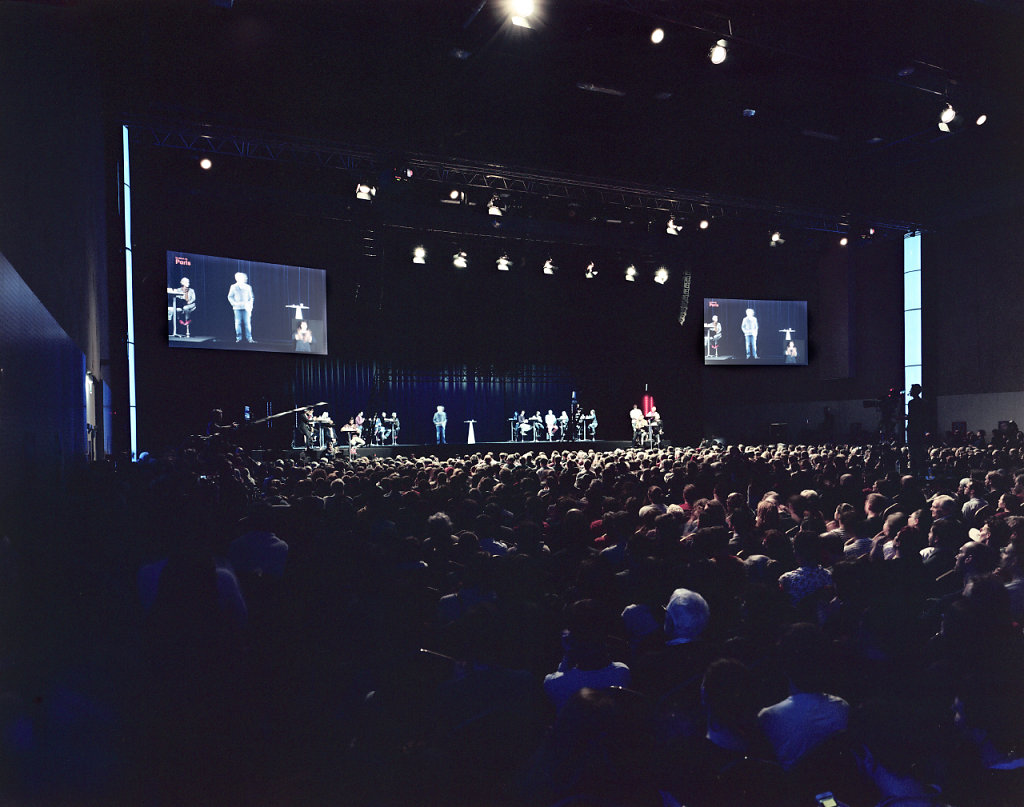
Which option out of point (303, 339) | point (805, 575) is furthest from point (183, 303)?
point (805, 575)

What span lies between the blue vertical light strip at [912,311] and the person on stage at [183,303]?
18.9 m

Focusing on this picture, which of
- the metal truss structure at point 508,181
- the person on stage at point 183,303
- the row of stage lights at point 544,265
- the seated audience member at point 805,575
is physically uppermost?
the metal truss structure at point 508,181

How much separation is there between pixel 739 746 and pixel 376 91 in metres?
12.1

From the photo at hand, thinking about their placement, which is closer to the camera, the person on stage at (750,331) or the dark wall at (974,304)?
the dark wall at (974,304)

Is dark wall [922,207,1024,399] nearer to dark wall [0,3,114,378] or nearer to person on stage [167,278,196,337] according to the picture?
person on stage [167,278,196,337]

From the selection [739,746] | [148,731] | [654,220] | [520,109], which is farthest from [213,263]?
[739,746]

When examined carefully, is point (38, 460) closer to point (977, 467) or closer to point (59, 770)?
point (59, 770)

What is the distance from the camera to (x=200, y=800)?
2.45 m

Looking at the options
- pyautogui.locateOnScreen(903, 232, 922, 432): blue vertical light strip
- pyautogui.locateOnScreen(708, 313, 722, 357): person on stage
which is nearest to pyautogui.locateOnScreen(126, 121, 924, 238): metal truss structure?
pyautogui.locateOnScreen(903, 232, 922, 432): blue vertical light strip

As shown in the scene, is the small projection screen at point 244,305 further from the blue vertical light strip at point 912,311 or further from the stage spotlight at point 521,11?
the blue vertical light strip at point 912,311

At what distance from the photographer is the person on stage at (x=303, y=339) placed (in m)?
16.8

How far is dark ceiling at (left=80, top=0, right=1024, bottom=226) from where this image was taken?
32.6 feet

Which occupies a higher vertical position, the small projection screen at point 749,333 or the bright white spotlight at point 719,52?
the bright white spotlight at point 719,52

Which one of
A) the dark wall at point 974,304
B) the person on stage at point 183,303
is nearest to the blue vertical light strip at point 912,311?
the dark wall at point 974,304
